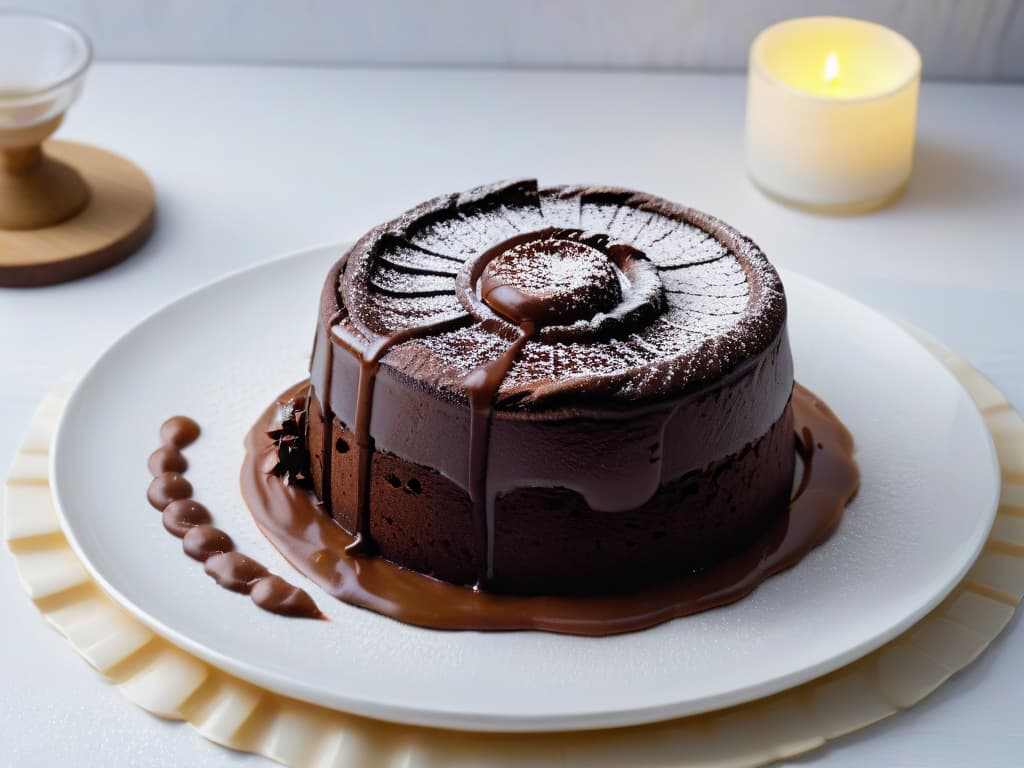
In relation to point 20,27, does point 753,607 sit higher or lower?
lower

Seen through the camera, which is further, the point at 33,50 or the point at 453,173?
the point at 453,173

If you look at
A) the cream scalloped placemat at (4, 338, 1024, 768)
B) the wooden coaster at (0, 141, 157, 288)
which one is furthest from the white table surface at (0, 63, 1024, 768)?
the cream scalloped placemat at (4, 338, 1024, 768)

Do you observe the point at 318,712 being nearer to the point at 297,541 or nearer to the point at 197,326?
the point at 297,541

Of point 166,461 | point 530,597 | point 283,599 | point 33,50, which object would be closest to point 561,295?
point 530,597

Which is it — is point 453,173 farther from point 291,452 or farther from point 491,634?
point 491,634

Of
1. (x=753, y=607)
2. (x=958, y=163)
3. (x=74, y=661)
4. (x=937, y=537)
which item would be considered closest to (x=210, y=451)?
(x=74, y=661)

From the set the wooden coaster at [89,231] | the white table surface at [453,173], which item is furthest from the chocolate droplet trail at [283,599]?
the wooden coaster at [89,231]

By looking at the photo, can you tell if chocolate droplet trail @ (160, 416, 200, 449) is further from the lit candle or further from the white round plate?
the lit candle
